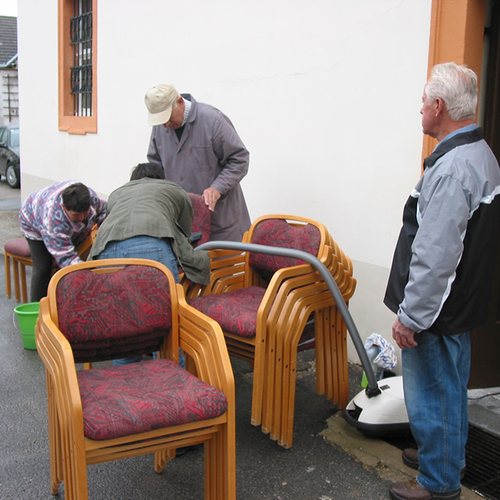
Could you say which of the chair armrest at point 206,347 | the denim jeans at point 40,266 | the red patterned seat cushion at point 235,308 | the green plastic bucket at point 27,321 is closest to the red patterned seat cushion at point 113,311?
the chair armrest at point 206,347

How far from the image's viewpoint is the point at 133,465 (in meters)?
3.14

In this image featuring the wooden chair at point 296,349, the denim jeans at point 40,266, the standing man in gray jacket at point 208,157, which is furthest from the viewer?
the denim jeans at point 40,266

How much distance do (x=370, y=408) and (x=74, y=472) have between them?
5.44 ft

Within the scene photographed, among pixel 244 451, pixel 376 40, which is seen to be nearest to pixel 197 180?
pixel 376 40

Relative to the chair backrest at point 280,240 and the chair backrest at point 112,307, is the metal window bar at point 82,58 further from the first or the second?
the chair backrest at point 112,307

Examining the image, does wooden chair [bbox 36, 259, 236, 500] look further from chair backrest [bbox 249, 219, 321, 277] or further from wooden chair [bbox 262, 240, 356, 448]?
chair backrest [bbox 249, 219, 321, 277]

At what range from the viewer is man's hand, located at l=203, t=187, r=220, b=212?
430 cm

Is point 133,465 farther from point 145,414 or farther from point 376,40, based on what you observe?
point 376,40

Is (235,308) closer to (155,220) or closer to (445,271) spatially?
(155,220)

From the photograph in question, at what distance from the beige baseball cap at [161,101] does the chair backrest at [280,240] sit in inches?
37.6

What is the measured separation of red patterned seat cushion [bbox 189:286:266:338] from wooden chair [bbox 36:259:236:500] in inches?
15.4

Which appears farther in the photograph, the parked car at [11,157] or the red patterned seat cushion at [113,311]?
the parked car at [11,157]

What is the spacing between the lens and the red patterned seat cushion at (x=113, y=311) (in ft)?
9.29

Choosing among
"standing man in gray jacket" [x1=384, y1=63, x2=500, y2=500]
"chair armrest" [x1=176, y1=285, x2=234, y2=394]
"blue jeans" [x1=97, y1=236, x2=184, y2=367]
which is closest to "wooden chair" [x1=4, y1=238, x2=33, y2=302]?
"blue jeans" [x1=97, y1=236, x2=184, y2=367]
